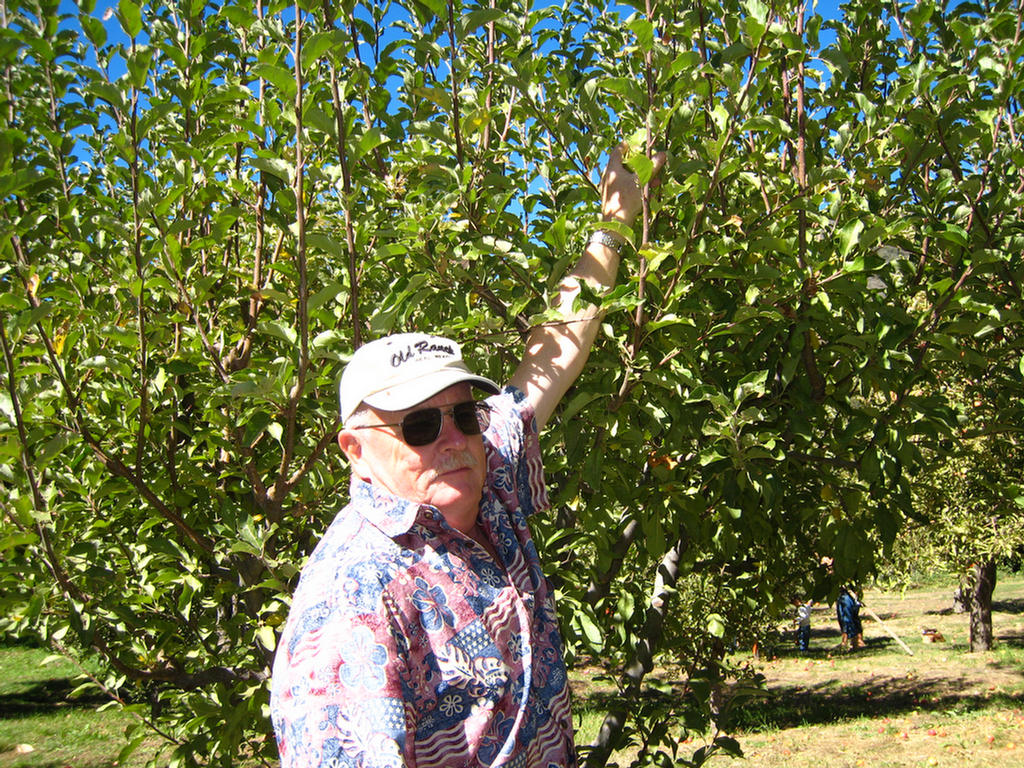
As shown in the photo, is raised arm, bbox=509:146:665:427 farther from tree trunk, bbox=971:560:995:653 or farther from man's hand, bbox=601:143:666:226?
tree trunk, bbox=971:560:995:653

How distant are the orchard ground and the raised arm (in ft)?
13.7

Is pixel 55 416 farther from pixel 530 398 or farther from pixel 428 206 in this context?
pixel 530 398

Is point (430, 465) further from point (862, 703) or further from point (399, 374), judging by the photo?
point (862, 703)

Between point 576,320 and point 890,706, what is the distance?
12049 mm

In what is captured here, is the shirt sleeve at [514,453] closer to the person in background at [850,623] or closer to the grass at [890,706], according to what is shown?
the grass at [890,706]

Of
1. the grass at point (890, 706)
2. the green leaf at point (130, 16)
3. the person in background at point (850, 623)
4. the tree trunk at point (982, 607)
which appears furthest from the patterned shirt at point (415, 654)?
the person in background at point (850, 623)

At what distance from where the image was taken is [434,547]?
1.53 meters

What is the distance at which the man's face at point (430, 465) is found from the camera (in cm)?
159

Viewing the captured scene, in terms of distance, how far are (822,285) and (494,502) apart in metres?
1.09

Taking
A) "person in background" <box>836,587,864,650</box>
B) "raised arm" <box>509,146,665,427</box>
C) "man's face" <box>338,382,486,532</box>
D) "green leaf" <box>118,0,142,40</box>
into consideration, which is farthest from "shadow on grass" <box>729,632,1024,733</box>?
"green leaf" <box>118,0,142,40</box>

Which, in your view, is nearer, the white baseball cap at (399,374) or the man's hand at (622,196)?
the white baseball cap at (399,374)

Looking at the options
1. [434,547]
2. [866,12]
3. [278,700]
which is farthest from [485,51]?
[278,700]

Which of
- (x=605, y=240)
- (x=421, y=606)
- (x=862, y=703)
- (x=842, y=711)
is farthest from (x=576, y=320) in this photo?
(x=862, y=703)

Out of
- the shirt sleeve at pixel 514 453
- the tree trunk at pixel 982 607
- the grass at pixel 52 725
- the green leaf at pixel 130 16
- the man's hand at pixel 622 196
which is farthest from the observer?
the tree trunk at pixel 982 607
